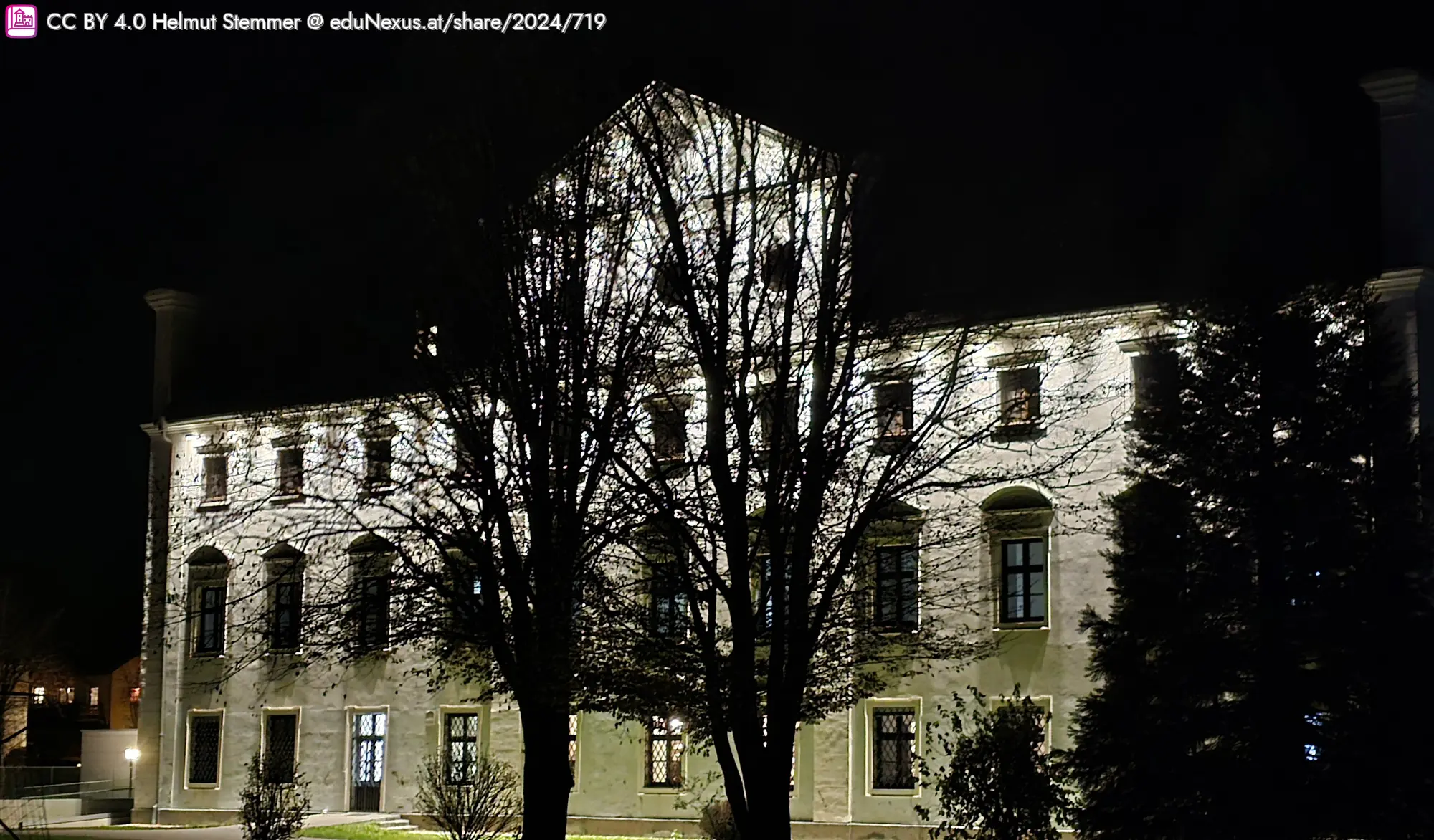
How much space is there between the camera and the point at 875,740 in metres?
31.2

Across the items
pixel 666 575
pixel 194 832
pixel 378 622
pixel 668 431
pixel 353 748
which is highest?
pixel 668 431

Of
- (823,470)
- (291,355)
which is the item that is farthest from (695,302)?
(291,355)

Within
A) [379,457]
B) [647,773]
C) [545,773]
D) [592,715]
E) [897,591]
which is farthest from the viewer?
[592,715]

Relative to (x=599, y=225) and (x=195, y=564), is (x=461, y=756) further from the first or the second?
(x=599, y=225)

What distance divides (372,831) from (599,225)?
1670 cm

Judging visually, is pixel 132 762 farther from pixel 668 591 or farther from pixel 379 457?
pixel 668 591

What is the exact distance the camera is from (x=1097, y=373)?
94.4 feet

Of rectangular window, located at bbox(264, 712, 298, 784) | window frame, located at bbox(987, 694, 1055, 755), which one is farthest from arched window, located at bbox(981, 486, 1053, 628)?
rectangular window, located at bbox(264, 712, 298, 784)

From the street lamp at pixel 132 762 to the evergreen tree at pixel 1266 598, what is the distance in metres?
28.3

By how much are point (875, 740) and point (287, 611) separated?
51.7 ft

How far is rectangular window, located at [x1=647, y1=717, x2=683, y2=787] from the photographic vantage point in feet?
111

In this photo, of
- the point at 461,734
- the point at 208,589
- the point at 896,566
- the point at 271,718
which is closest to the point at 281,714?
the point at 271,718

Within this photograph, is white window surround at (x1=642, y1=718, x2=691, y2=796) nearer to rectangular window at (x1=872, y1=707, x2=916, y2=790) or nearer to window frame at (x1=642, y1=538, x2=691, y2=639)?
rectangular window at (x1=872, y1=707, x2=916, y2=790)

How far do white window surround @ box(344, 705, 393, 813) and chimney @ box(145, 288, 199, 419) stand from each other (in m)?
10.0
